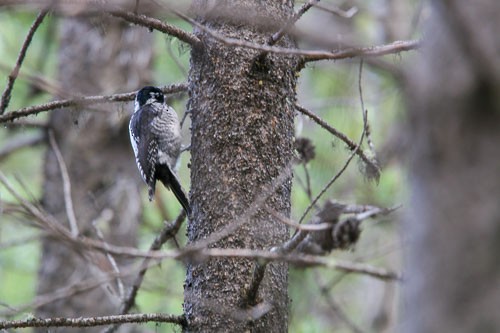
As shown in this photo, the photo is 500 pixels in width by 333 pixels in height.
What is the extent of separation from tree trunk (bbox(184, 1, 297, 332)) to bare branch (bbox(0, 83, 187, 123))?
0.86ft

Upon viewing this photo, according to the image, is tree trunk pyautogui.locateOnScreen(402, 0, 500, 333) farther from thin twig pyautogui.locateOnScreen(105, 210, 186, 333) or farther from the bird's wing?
the bird's wing

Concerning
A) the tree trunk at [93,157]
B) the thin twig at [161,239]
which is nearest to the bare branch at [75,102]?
the thin twig at [161,239]

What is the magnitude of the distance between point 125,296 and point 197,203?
3.80ft

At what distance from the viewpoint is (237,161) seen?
3.26 metres

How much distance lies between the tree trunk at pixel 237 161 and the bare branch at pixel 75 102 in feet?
0.86

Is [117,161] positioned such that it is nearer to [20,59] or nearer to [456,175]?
[20,59]

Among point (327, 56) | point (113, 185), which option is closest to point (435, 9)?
point (327, 56)

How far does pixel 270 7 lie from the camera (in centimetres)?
348

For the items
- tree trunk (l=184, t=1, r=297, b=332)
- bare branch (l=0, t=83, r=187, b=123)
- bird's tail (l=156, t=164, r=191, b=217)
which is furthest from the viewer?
bird's tail (l=156, t=164, r=191, b=217)

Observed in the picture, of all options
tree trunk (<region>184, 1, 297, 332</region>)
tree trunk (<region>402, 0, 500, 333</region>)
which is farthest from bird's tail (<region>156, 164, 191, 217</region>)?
tree trunk (<region>402, 0, 500, 333</region>)

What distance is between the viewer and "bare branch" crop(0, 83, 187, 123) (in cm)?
345

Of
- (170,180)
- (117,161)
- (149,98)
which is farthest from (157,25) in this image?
(117,161)

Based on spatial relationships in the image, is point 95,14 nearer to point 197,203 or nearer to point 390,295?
point 197,203

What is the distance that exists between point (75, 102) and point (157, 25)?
69 centimetres
